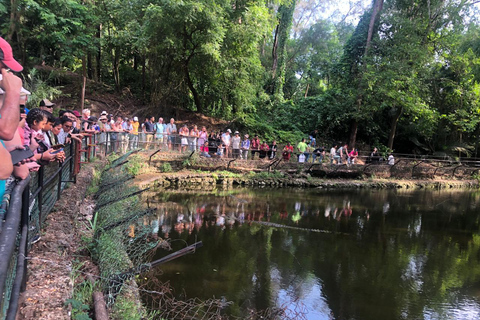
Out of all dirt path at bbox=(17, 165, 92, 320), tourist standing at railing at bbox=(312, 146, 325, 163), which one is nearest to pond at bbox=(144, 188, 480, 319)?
dirt path at bbox=(17, 165, 92, 320)

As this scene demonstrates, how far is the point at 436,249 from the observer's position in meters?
8.87

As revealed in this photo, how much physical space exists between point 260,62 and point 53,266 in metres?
21.0

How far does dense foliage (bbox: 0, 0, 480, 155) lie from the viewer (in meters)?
16.4

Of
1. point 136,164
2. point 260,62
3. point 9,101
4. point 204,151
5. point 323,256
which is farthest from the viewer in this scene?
point 260,62

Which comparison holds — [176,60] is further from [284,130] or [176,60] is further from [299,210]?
[299,210]

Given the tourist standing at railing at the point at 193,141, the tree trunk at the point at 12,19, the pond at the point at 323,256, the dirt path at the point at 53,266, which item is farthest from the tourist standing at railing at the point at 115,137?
the tree trunk at the point at 12,19

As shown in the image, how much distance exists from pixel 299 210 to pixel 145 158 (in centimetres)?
711

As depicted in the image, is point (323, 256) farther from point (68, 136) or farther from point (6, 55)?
point (6, 55)

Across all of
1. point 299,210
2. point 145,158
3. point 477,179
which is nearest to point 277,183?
point 299,210

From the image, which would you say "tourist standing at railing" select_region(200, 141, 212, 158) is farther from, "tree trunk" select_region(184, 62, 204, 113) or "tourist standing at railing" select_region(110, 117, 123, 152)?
"tree trunk" select_region(184, 62, 204, 113)

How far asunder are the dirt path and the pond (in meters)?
2.21

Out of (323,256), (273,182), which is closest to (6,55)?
(323,256)

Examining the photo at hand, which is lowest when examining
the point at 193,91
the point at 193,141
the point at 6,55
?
the point at 193,141

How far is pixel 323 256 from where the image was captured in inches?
300
